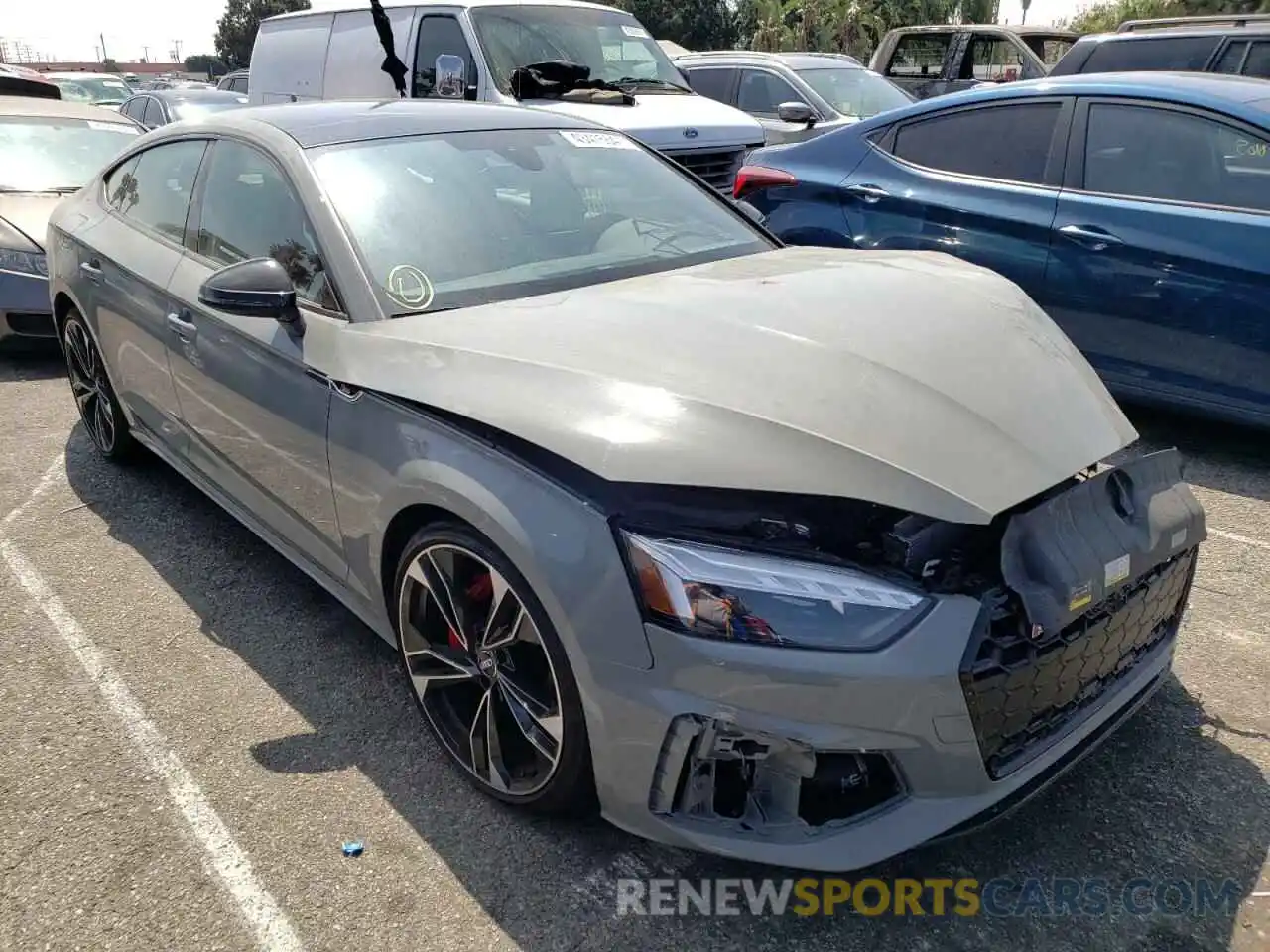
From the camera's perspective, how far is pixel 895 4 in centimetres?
3406

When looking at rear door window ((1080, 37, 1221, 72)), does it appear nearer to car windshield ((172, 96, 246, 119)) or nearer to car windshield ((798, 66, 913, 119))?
car windshield ((798, 66, 913, 119))

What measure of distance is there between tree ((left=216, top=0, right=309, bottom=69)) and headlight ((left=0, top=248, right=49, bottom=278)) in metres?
61.0

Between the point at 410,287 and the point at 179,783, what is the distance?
4.68 feet

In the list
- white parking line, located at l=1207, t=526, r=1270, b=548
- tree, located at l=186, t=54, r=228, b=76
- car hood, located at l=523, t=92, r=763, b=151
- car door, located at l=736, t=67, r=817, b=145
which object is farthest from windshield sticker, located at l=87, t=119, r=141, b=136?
tree, located at l=186, t=54, r=228, b=76

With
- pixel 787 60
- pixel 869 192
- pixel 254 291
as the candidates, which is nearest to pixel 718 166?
pixel 869 192

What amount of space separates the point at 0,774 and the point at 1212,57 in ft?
26.7

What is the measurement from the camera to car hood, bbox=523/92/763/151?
744 cm

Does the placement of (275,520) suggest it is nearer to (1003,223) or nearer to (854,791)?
(854,791)

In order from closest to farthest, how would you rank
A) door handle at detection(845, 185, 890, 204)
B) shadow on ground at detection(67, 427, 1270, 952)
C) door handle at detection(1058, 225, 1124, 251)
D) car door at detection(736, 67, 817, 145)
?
shadow on ground at detection(67, 427, 1270, 952) < door handle at detection(1058, 225, 1124, 251) < door handle at detection(845, 185, 890, 204) < car door at detection(736, 67, 817, 145)

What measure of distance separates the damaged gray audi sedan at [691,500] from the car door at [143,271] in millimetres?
625

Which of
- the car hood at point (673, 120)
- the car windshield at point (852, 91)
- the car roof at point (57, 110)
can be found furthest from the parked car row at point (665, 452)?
the car windshield at point (852, 91)

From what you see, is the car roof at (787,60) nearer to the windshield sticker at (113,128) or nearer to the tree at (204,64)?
the windshield sticker at (113,128)

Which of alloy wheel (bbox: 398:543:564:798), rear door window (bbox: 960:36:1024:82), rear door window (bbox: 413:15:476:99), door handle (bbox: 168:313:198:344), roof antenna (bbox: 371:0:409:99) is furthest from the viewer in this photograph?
rear door window (bbox: 960:36:1024:82)

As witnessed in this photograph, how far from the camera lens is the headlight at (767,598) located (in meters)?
1.93
